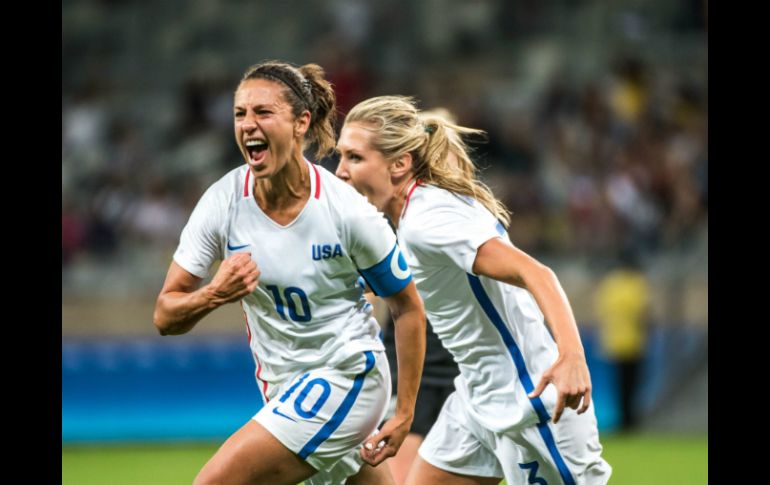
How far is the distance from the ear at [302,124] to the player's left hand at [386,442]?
1.14 metres

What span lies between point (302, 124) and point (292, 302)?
0.68 m

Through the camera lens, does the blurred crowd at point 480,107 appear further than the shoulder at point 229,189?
Yes

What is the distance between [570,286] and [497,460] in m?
7.95

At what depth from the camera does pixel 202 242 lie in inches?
174

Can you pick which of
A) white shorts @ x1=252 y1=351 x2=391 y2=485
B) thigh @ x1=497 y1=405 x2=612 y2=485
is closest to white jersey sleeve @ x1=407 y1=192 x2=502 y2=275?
white shorts @ x1=252 y1=351 x2=391 y2=485

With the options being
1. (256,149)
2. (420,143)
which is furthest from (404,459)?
(256,149)

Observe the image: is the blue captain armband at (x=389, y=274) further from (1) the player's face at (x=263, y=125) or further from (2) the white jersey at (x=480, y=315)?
(1) the player's face at (x=263, y=125)

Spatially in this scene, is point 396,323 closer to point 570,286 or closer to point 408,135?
point 408,135

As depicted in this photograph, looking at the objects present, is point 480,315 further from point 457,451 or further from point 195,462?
point 195,462

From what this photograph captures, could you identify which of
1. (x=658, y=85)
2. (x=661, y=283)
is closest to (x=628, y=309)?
(x=661, y=283)

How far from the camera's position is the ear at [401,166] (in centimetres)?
507

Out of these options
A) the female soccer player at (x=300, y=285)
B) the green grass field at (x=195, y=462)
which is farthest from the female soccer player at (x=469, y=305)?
the green grass field at (x=195, y=462)

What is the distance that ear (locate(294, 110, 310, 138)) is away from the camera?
4586 mm
